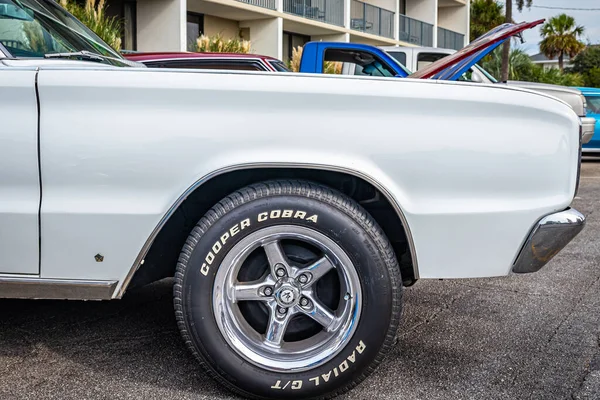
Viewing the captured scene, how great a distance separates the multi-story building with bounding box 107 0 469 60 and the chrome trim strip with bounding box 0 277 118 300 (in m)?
16.2

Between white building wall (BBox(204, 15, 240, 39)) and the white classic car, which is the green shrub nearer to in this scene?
white building wall (BBox(204, 15, 240, 39))

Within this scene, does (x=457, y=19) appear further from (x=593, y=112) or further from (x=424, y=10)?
(x=593, y=112)

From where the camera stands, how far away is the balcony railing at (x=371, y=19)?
28.3 meters

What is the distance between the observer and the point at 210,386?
3.08 m

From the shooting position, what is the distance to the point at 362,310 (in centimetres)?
284

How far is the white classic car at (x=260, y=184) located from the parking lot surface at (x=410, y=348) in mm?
236

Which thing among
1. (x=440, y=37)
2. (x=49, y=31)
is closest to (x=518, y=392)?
(x=49, y=31)

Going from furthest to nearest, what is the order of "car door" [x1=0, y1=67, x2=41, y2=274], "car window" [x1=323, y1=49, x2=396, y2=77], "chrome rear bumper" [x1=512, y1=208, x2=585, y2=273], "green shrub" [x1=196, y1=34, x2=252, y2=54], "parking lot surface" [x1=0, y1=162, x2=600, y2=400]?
"green shrub" [x1=196, y1=34, x2=252, y2=54] → "car window" [x1=323, y1=49, x2=396, y2=77] → "parking lot surface" [x1=0, y1=162, x2=600, y2=400] → "chrome rear bumper" [x1=512, y1=208, x2=585, y2=273] → "car door" [x1=0, y1=67, x2=41, y2=274]

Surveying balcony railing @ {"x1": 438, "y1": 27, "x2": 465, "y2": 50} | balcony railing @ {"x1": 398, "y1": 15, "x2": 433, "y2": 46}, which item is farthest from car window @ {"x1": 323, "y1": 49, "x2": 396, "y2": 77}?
→ balcony railing @ {"x1": 438, "y1": 27, "x2": 465, "y2": 50}

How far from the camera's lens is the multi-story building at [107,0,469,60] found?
18.7 metres

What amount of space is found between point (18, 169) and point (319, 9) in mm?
23445

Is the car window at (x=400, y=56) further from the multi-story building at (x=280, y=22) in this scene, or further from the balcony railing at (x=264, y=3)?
the balcony railing at (x=264, y=3)

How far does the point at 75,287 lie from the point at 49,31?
1.28m

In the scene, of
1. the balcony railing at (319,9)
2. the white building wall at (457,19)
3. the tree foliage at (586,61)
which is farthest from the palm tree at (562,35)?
the balcony railing at (319,9)
